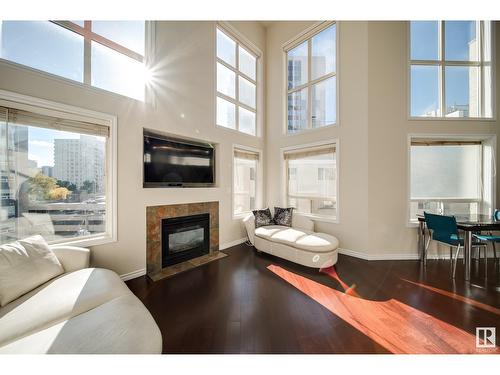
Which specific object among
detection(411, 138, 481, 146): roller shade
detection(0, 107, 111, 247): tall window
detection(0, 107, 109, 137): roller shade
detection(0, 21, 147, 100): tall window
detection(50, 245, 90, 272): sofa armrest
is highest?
detection(0, 21, 147, 100): tall window

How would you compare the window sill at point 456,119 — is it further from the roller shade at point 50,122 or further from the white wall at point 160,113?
the roller shade at point 50,122

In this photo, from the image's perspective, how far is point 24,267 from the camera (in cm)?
147

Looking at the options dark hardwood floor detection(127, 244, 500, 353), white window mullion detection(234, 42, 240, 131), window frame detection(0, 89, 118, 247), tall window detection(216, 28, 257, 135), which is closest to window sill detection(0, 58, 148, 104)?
window frame detection(0, 89, 118, 247)

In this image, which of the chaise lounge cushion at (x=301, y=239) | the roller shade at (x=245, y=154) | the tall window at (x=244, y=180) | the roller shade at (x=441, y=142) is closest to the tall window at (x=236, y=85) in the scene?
the roller shade at (x=245, y=154)

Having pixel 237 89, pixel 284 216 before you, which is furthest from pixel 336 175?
pixel 237 89

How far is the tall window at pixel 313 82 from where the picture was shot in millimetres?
3722

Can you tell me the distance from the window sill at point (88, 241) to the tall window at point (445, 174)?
4835 millimetres

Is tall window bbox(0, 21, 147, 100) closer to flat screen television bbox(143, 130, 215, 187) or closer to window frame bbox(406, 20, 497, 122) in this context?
flat screen television bbox(143, 130, 215, 187)

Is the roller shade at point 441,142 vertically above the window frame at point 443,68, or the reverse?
the window frame at point 443,68

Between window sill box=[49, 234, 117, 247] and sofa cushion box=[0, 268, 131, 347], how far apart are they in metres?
0.55

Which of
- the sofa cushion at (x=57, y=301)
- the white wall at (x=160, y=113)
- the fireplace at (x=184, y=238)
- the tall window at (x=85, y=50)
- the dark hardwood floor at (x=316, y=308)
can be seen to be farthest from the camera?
the fireplace at (x=184, y=238)

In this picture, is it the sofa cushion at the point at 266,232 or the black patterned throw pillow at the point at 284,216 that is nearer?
the sofa cushion at the point at 266,232

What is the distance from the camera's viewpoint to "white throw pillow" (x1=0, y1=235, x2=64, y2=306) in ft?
4.44
